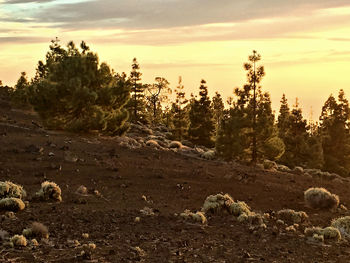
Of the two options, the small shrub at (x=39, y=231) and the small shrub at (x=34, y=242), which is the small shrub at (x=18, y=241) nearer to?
the small shrub at (x=34, y=242)

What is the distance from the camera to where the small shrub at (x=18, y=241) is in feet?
36.3

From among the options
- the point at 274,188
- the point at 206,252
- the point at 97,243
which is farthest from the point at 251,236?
the point at 274,188

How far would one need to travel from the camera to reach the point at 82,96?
3569cm

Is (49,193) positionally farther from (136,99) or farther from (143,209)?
(136,99)

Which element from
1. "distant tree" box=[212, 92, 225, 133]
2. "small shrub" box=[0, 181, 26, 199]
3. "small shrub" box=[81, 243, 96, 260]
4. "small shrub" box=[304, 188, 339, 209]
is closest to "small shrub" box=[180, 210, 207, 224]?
"small shrub" box=[81, 243, 96, 260]

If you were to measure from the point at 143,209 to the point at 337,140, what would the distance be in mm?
44636

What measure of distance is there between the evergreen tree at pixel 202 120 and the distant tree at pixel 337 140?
15173 mm

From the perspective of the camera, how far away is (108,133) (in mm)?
37375

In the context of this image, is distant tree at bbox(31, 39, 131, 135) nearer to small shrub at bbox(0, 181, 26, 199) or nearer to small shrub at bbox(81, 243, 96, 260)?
small shrub at bbox(0, 181, 26, 199)

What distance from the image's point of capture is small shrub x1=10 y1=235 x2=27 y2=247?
11.1 meters

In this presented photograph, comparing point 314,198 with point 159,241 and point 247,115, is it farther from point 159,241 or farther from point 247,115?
point 247,115

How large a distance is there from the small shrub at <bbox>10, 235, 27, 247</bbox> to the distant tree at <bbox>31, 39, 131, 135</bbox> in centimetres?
2404

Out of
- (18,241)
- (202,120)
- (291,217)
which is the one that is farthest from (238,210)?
(202,120)

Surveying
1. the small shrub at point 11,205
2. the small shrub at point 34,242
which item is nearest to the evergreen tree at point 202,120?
the small shrub at point 11,205
